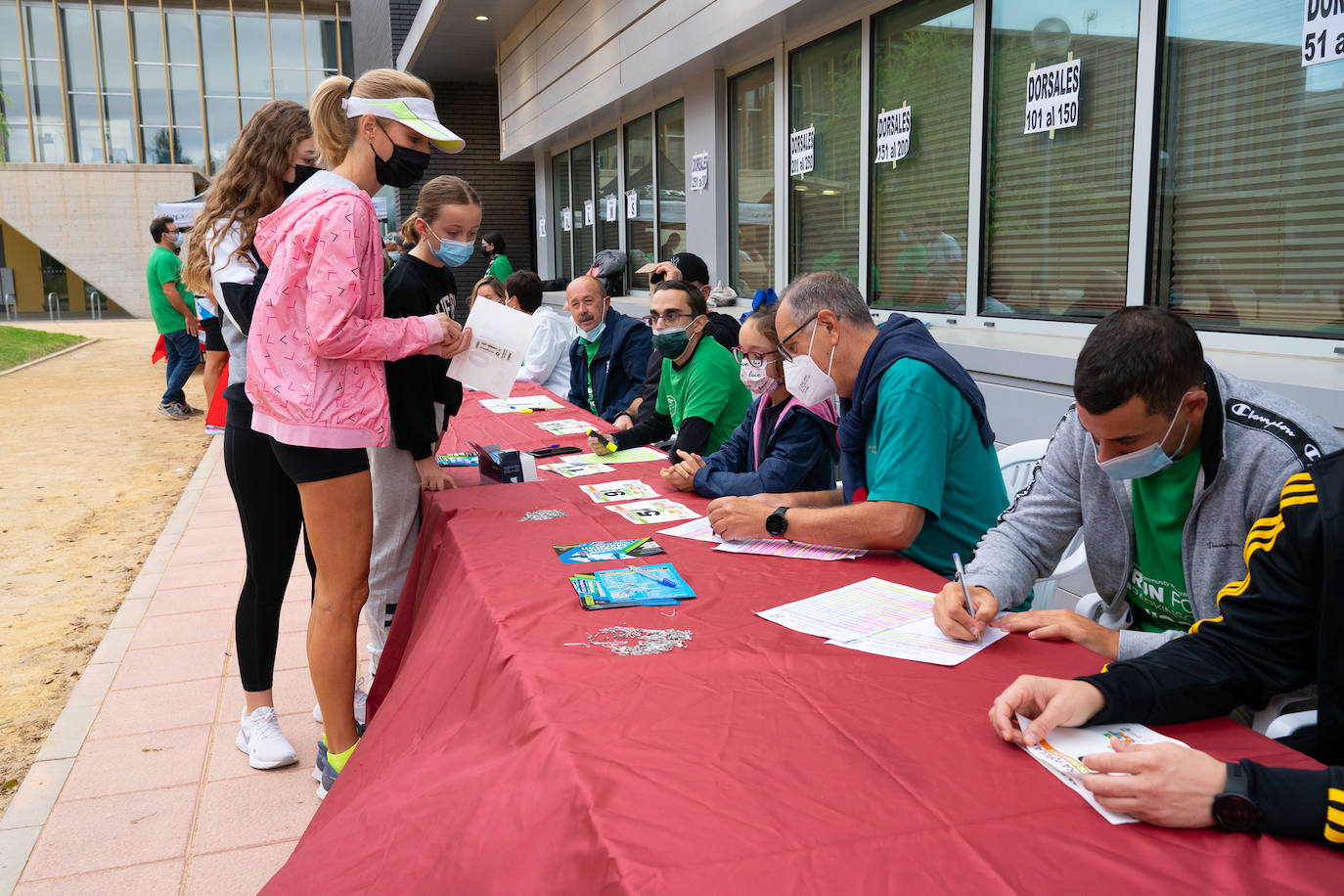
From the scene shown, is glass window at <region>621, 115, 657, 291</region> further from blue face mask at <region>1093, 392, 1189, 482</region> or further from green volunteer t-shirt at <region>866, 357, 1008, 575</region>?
blue face mask at <region>1093, 392, 1189, 482</region>

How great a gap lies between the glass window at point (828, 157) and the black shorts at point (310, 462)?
10.3 ft

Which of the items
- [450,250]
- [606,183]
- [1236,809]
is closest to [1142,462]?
[1236,809]

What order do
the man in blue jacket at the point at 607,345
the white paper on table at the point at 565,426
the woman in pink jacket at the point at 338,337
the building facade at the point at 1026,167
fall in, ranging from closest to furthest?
1. the woman in pink jacket at the point at 338,337
2. the building facade at the point at 1026,167
3. the white paper on table at the point at 565,426
4. the man in blue jacket at the point at 607,345

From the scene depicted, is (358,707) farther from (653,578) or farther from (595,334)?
(595,334)

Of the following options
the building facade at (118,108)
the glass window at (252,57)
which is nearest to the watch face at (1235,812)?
the building facade at (118,108)

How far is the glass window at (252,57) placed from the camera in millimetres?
27203

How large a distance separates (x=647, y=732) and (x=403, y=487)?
1.78 m

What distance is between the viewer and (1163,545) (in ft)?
5.96

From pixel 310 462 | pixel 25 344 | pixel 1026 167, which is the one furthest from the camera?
pixel 25 344

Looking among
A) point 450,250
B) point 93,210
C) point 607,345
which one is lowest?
point 607,345

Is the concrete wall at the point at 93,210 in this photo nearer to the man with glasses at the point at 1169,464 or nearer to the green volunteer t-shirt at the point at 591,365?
the green volunteer t-shirt at the point at 591,365

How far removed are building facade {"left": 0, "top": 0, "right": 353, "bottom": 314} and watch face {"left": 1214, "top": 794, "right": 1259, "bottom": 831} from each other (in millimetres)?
28259

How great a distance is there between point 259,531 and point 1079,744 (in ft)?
7.10

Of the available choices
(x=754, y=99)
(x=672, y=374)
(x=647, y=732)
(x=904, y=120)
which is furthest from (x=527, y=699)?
(x=754, y=99)
